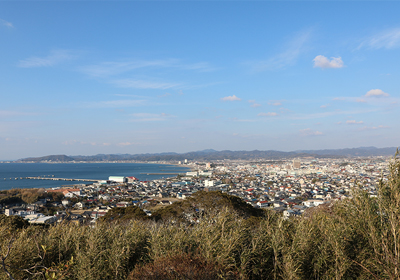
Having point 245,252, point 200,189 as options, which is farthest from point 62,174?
point 245,252

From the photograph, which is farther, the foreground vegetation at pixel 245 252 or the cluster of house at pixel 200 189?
the cluster of house at pixel 200 189

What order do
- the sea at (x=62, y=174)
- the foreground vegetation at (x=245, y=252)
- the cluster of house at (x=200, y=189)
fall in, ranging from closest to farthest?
1. the foreground vegetation at (x=245, y=252)
2. the cluster of house at (x=200, y=189)
3. the sea at (x=62, y=174)

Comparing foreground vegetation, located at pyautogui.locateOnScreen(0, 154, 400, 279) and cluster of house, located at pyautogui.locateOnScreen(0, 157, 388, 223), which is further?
→ cluster of house, located at pyautogui.locateOnScreen(0, 157, 388, 223)

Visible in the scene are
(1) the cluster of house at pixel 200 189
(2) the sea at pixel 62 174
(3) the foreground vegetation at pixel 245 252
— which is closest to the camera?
(3) the foreground vegetation at pixel 245 252

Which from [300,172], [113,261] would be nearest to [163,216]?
[113,261]

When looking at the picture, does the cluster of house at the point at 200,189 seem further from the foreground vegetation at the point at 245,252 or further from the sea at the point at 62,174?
the sea at the point at 62,174

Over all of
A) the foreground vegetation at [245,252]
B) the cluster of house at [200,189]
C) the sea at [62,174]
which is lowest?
the sea at [62,174]

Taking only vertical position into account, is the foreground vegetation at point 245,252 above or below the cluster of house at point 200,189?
above

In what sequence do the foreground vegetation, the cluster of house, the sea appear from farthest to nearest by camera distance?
the sea
the cluster of house
the foreground vegetation

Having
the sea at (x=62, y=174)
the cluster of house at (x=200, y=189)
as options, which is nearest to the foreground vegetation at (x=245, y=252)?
the cluster of house at (x=200, y=189)

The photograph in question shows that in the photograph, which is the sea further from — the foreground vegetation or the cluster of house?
the foreground vegetation

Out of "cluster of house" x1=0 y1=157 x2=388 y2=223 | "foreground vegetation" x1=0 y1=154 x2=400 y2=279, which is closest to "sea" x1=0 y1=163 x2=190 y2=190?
"cluster of house" x1=0 y1=157 x2=388 y2=223

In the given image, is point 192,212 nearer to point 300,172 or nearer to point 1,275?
point 1,275
